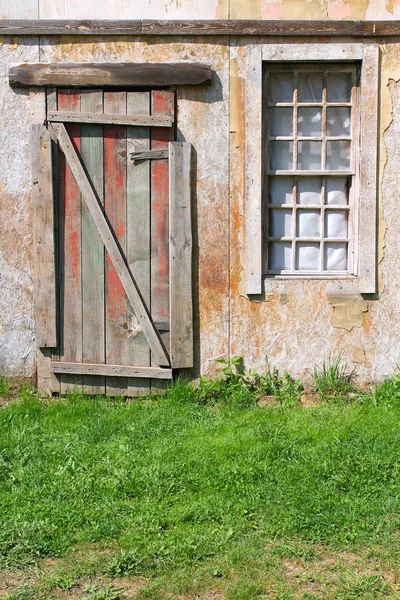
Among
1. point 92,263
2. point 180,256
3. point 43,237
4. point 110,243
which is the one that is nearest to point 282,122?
point 180,256

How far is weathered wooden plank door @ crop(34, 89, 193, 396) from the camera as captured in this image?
6316 millimetres

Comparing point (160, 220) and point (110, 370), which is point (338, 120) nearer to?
point (160, 220)

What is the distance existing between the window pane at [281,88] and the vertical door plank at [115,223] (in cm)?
135

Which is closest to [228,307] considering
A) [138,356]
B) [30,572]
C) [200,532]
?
[138,356]

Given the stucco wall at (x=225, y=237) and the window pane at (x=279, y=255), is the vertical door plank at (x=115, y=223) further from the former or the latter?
the window pane at (x=279, y=255)

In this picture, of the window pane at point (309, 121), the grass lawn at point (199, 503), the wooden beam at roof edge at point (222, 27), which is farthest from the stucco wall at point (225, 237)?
the grass lawn at point (199, 503)

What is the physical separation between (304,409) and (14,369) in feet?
8.79

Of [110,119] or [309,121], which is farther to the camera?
[309,121]

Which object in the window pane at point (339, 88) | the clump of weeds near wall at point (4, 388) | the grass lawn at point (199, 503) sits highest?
the window pane at point (339, 88)

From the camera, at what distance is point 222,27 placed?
20.5ft

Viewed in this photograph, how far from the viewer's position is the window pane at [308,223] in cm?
658

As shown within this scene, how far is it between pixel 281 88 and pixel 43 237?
254 centimetres

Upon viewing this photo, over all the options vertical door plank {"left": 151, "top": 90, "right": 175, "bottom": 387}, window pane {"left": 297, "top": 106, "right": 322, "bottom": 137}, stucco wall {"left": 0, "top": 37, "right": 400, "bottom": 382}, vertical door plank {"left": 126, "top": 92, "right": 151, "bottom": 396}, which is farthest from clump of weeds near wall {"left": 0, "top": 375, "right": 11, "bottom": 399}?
window pane {"left": 297, "top": 106, "right": 322, "bottom": 137}

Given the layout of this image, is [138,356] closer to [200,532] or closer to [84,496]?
[84,496]
